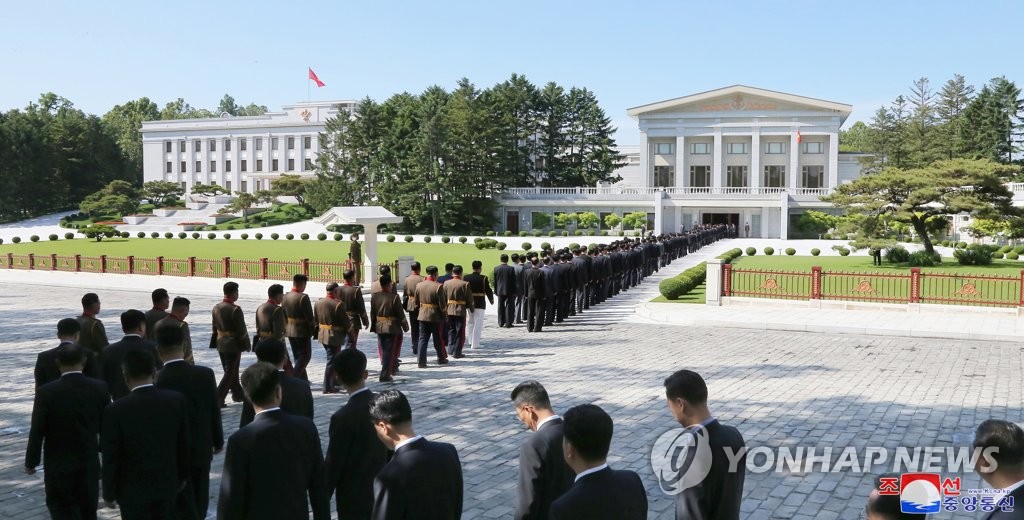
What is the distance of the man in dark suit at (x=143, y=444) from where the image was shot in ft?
16.1

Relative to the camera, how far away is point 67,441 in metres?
5.57

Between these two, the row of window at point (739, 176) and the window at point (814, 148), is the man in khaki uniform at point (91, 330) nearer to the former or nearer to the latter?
the row of window at point (739, 176)

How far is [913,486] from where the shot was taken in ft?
9.79

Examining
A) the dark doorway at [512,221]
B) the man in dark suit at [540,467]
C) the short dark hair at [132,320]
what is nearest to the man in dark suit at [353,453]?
the man in dark suit at [540,467]

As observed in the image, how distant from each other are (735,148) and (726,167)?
185 cm

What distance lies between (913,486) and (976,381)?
10198 mm

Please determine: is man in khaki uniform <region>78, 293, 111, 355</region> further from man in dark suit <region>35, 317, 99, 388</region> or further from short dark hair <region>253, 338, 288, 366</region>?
short dark hair <region>253, 338, 288, 366</region>

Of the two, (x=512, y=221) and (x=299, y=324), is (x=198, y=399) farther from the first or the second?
(x=512, y=221)

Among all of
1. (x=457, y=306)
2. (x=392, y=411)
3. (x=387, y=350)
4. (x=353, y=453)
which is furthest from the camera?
(x=457, y=306)

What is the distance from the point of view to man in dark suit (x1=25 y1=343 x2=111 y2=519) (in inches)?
219

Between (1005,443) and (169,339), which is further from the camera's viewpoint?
(169,339)

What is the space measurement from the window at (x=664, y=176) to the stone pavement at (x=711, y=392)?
55.2m

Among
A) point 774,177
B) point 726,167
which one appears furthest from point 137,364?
point 774,177

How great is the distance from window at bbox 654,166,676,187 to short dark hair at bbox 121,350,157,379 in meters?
68.8
